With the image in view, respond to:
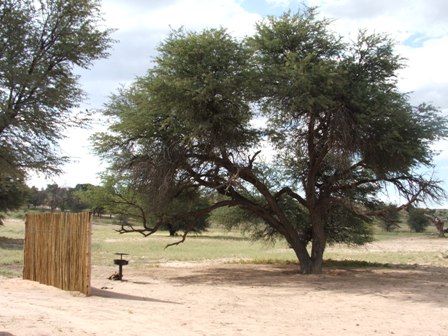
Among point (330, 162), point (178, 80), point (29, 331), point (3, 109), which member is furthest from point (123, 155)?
point (29, 331)

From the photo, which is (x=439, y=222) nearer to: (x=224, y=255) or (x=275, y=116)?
(x=224, y=255)

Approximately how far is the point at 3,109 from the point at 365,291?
42.2 ft

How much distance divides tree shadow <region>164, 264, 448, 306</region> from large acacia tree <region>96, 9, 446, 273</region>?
6.80 ft

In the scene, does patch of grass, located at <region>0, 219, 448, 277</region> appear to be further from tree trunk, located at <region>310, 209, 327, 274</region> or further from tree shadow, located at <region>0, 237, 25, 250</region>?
tree trunk, located at <region>310, 209, 327, 274</region>

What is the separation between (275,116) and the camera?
22328 millimetres

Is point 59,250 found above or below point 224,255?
above

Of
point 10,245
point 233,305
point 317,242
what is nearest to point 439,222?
point 317,242

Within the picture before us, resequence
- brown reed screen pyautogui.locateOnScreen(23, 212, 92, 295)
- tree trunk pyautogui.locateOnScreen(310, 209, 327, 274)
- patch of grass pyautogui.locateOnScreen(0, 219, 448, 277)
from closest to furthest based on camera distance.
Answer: brown reed screen pyautogui.locateOnScreen(23, 212, 92, 295)
tree trunk pyautogui.locateOnScreen(310, 209, 327, 274)
patch of grass pyautogui.locateOnScreen(0, 219, 448, 277)

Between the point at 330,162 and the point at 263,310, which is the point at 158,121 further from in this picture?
the point at 263,310

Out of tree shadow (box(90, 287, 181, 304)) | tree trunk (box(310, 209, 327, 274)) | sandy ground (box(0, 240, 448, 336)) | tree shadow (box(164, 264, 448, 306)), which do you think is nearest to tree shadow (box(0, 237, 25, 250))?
sandy ground (box(0, 240, 448, 336))

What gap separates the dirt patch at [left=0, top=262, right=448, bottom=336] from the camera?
9.66 meters

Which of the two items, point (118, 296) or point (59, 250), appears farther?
point (59, 250)

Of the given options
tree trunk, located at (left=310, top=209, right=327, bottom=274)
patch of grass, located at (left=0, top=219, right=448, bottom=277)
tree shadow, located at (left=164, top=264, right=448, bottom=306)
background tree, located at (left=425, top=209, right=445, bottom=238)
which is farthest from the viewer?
background tree, located at (left=425, top=209, right=445, bottom=238)

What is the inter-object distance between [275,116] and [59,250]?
10.8 meters
